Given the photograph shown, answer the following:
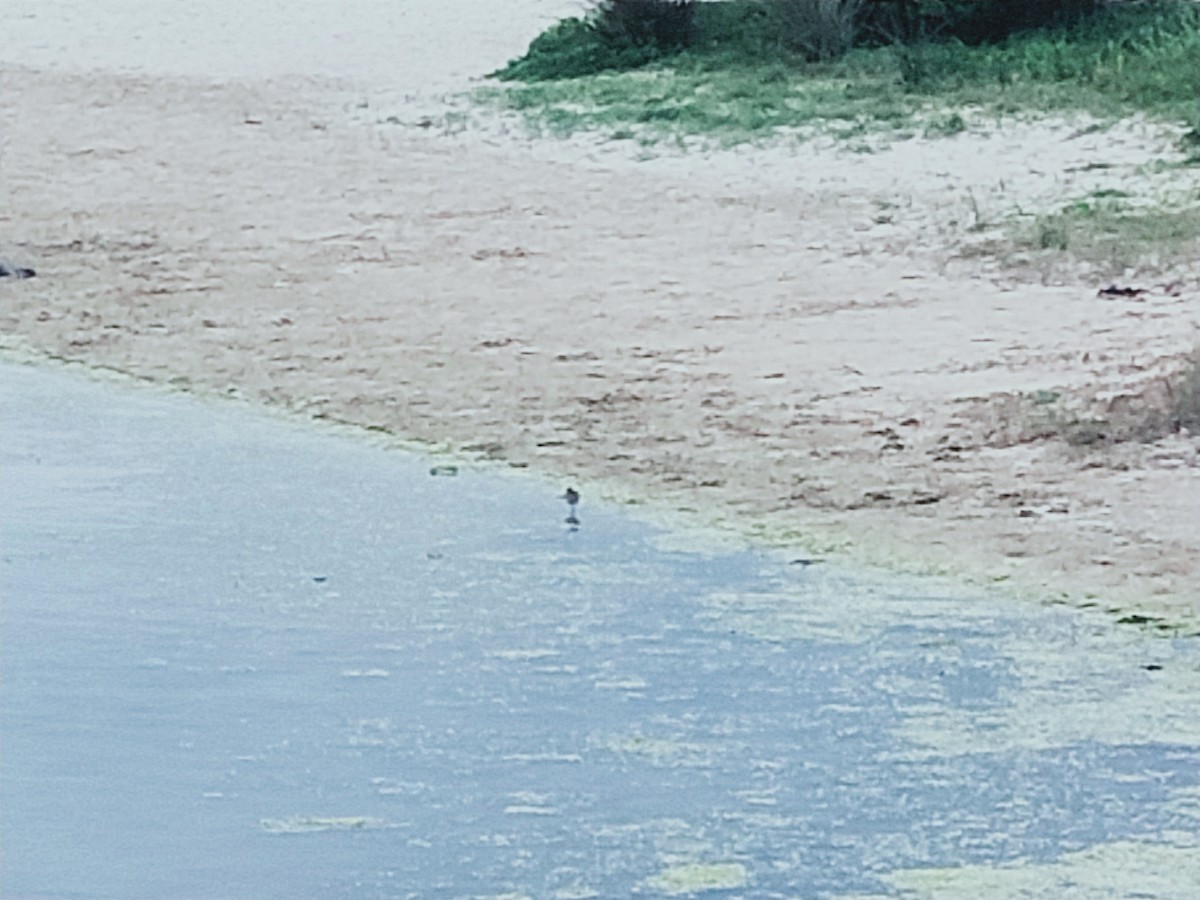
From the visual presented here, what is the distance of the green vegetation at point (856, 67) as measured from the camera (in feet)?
46.4

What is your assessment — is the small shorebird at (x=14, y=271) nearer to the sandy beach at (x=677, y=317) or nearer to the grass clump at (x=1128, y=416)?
the sandy beach at (x=677, y=317)

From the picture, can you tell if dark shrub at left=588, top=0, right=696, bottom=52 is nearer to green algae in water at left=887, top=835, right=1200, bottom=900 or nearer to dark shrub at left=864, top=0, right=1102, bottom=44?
dark shrub at left=864, top=0, right=1102, bottom=44

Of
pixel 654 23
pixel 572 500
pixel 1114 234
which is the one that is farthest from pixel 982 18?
pixel 572 500

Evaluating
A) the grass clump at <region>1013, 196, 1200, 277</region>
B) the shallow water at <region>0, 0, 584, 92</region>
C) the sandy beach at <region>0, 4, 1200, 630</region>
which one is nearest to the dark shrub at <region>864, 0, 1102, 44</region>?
the shallow water at <region>0, 0, 584, 92</region>

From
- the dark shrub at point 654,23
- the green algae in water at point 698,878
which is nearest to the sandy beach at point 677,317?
the green algae in water at point 698,878

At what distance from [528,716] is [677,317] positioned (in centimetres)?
466

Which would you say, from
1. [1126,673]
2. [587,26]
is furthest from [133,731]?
[587,26]

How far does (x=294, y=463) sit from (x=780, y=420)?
1323 mm

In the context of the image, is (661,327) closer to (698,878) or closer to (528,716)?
(528,716)

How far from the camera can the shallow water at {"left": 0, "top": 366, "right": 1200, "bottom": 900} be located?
14.1 feet

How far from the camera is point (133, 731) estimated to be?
16.2 feet

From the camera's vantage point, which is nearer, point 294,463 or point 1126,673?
point 1126,673

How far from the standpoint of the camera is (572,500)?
22.9ft

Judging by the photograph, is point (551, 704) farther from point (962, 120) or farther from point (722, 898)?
point (962, 120)
